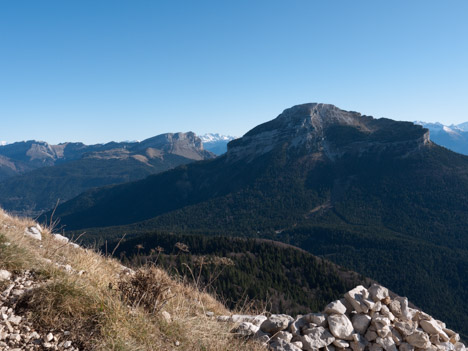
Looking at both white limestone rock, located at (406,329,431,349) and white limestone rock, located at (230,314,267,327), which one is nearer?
white limestone rock, located at (406,329,431,349)

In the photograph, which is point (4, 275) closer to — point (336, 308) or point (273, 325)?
point (273, 325)

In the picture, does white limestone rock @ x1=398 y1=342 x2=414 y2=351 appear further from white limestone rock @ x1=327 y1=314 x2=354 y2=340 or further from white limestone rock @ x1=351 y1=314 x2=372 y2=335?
white limestone rock @ x1=327 y1=314 x2=354 y2=340

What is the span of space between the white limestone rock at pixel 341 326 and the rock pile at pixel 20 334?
5.87 meters

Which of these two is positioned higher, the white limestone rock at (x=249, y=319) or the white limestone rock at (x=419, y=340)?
the white limestone rock at (x=249, y=319)

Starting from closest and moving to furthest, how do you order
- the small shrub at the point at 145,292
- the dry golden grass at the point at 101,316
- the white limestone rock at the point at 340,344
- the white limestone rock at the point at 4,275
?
the dry golden grass at the point at 101,316
the white limestone rock at the point at 4,275
the small shrub at the point at 145,292
the white limestone rock at the point at 340,344

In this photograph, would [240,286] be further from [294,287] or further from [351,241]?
[351,241]

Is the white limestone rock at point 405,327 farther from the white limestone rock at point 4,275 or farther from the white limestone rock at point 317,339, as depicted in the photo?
the white limestone rock at point 4,275

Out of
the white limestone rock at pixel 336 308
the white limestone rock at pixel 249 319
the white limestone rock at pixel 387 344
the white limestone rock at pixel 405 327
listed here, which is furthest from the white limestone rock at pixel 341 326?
the white limestone rock at pixel 249 319

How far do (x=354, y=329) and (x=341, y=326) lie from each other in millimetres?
→ 674

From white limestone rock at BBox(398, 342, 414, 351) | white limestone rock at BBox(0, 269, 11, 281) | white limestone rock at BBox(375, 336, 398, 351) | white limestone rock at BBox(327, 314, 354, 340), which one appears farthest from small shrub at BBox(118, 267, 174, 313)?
white limestone rock at BBox(398, 342, 414, 351)

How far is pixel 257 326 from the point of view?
296 inches

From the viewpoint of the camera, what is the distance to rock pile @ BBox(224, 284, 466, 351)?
7.00 m

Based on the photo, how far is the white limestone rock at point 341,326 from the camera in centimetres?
721

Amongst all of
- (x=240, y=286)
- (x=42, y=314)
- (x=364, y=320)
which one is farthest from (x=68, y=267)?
(x=240, y=286)
